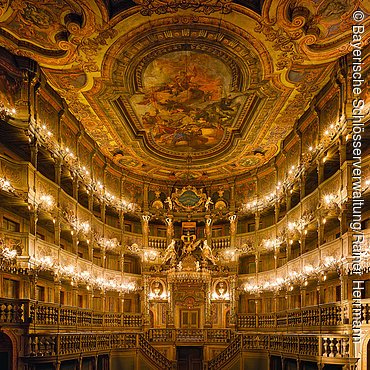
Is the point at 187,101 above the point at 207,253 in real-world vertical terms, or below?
above

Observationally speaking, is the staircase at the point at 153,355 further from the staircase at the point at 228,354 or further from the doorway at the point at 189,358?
the doorway at the point at 189,358

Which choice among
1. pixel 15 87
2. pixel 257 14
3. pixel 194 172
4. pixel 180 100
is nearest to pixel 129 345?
pixel 194 172

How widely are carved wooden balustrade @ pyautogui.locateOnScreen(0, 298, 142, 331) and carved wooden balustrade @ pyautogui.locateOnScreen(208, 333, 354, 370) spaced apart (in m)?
6.21

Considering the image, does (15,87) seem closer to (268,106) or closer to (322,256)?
(268,106)

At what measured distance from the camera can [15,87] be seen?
19.4 metres

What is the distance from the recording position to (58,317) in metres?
21.2

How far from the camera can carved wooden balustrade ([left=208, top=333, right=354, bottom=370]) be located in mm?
17547

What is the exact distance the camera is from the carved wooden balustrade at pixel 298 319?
62.8ft

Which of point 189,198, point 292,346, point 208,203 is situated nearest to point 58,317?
point 292,346

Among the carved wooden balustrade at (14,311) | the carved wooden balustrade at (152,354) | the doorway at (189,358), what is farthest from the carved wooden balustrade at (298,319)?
the carved wooden balustrade at (14,311)

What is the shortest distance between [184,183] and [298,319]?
48.9 ft

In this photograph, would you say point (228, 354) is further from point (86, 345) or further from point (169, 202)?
point (169, 202)

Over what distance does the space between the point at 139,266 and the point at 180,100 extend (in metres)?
15.0

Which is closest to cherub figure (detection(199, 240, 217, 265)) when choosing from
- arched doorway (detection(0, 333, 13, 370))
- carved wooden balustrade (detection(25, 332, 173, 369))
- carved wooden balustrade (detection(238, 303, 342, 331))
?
carved wooden balustrade (detection(238, 303, 342, 331))
